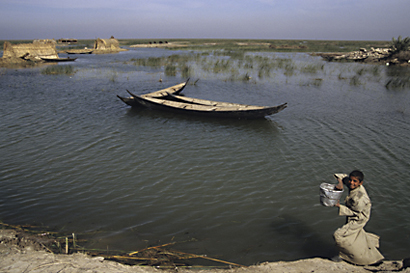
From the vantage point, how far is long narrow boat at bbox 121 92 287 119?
10000 mm

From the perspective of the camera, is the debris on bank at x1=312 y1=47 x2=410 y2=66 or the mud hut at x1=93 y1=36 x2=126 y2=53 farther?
the mud hut at x1=93 y1=36 x2=126 y2=53

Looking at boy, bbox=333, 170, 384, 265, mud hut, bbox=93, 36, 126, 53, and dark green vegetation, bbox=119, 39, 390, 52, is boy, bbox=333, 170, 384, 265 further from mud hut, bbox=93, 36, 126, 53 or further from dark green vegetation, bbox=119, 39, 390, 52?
dark green vegetation, bbox=119, 39, 390, 52

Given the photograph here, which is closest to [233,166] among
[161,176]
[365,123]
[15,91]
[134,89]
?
[161,176]

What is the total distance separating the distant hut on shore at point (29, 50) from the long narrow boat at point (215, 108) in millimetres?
26184

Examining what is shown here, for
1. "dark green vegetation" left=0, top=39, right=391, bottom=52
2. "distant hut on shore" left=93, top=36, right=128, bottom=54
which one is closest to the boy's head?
"dark green vegetation" left=0, top=39, right=391, bottom=52

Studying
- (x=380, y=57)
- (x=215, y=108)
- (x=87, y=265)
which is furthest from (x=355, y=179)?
(x=380, y=57)

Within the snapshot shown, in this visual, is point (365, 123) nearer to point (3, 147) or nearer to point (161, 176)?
point (161, 176)

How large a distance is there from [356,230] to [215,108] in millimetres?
7832

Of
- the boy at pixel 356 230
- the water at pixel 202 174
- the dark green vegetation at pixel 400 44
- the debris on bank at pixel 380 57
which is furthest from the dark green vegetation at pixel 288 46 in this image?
the boy at pixel 356 230

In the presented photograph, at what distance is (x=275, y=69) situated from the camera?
24500 mm

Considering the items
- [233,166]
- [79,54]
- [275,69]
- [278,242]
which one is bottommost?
[278,242]

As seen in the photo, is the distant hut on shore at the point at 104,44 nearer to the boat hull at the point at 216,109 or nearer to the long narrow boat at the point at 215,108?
the long narrow boat at the point at 215,108

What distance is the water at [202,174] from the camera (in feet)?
14.4

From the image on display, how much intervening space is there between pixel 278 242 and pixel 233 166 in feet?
8.88
